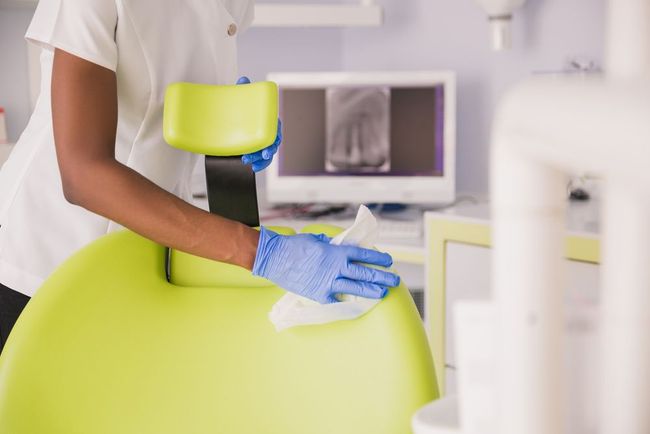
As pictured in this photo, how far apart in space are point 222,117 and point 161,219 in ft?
0.56

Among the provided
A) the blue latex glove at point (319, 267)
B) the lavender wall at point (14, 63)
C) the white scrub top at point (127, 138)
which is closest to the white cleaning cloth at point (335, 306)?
the blue latex glove at point (319, 267)

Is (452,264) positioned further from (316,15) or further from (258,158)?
(258,158)

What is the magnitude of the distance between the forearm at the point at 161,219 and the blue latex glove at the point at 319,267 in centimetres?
3

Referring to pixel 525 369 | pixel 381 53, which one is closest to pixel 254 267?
pixel 525 369

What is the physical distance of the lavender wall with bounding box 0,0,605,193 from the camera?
283cm

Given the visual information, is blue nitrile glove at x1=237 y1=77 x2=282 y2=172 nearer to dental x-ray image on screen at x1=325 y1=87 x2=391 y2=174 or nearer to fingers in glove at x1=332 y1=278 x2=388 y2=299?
fingers in glove at x1=332 y1=278 x2=388 y2=299

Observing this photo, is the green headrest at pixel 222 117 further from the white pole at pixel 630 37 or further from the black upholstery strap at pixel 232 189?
the white pole at pixel 630 37

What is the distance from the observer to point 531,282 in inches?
16.0

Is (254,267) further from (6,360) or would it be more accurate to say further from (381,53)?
(381,53)

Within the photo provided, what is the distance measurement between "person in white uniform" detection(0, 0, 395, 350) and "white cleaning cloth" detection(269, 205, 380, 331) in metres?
0.01

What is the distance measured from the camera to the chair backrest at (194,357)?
105 centimetres

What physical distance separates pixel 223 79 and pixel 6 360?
72cm

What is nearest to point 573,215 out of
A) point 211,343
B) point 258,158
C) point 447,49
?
point 447,49

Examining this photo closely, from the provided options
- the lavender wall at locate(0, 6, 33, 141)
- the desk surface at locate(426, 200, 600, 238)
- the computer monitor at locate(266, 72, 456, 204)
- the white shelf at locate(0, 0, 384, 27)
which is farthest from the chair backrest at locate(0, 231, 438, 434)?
the lavender wall at locate(0, 6, 33, 141)
